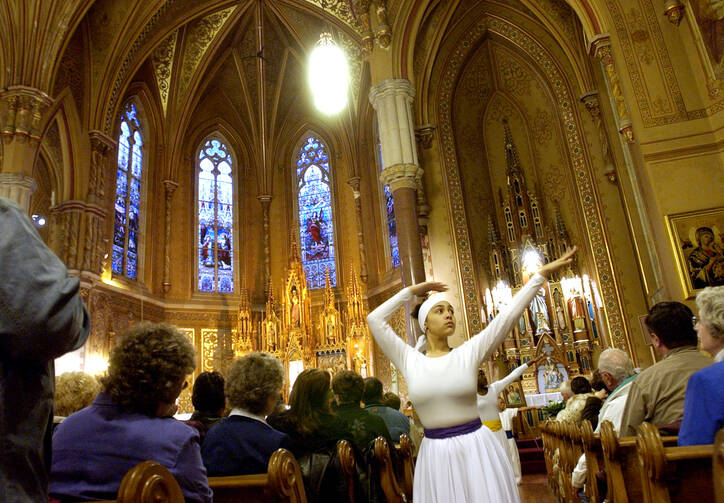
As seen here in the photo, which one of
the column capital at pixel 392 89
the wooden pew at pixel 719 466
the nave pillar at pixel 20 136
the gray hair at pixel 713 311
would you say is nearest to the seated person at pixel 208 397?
the gray hair at pixel 713 311

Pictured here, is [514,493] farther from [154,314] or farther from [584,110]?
[154,314]

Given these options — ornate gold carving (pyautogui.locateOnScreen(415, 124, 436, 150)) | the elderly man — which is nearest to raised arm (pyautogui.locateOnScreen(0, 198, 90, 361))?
the elderly man

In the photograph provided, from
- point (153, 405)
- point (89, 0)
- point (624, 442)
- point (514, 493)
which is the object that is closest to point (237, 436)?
point (153, 405)

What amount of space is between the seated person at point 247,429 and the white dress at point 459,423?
0.66m

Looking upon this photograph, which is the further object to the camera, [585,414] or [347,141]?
[347,141]

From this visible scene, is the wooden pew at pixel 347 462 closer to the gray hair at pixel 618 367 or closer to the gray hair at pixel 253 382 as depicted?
the gray hair at pixel 253 382

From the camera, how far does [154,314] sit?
1472cm

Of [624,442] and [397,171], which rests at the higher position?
[397,171]

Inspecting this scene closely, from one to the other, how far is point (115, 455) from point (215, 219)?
16.2 m

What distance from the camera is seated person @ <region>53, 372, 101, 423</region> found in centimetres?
286

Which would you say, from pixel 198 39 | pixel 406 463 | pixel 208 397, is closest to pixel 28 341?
pixel 208 397

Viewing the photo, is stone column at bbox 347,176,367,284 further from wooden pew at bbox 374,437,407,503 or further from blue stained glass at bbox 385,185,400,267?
wooden pew at bbox 374,437,407,503

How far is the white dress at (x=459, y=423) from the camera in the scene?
2.34 metres

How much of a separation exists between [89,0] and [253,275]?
27.6ft
